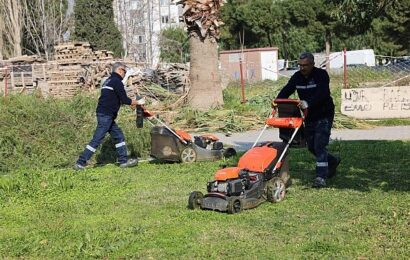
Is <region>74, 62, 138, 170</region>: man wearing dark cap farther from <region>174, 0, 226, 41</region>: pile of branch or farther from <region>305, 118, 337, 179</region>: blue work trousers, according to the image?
<region>174, 0, 226, 41</region>: pile of branch

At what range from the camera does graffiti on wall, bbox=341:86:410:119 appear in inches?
654

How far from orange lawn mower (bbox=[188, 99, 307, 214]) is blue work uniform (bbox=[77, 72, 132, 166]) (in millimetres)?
3428

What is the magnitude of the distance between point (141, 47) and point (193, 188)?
182ft

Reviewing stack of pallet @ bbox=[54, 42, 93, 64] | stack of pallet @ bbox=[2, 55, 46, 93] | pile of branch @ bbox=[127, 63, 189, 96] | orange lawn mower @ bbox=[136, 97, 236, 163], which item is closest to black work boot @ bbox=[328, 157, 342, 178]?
orange lawn mower @ bbox=[136, 97, 236, 163]

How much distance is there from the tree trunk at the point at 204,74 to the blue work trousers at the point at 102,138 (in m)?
6.58

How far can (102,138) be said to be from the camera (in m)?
10.4

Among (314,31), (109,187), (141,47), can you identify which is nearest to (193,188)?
(109,187)

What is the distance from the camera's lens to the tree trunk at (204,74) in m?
16.9

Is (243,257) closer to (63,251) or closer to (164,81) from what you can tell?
(63,251)

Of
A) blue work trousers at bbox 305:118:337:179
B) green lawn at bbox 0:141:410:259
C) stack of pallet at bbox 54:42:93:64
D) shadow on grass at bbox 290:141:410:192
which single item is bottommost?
green lawn at bbox 0:141:410:259

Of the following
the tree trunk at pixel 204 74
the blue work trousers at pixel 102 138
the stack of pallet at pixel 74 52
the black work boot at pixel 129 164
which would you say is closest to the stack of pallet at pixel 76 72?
the stack of pallet at pixel 74 52

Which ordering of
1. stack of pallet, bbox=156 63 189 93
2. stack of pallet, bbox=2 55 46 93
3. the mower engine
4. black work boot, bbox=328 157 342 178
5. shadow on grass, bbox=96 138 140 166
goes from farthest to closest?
1. stack of pallet, bbox=2 55 46 93
2. stack of pallet, bbox=156 63 189 93
3. shadow on grass, bbox=96 138 140 166
4. black work boot, bbox=328 157 342 178
5. the mower engine

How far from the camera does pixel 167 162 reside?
10766mm

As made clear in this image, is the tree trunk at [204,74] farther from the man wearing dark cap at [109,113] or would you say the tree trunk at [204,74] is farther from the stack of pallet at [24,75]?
the stack of pallet at [24,75]
